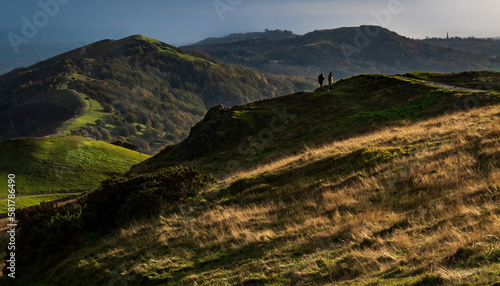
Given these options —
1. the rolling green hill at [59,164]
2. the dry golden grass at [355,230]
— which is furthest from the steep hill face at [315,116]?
the rolling green hill at [59,164]

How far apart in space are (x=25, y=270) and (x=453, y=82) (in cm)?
4527

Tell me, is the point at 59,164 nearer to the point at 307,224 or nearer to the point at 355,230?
the point at 307,224

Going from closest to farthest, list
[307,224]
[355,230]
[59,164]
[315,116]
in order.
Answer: [355,230] → [307,224] → [315,116] → [59,164]

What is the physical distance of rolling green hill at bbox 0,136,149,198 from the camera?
5984 centimetres

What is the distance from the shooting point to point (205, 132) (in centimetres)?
3941

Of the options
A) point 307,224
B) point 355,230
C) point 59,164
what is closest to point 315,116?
point 307,224

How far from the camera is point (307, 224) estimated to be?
10.4m

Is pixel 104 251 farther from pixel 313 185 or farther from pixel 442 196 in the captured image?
pixel 442 196

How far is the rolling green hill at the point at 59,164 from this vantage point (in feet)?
196

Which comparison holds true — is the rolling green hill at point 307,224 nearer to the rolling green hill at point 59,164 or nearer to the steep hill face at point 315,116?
the steep hill face at point 315,116

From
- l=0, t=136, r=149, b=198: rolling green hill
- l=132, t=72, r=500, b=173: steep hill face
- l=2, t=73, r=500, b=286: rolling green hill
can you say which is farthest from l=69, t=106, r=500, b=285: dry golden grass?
l=0, t=136, r=149, b=198: rolling green hill

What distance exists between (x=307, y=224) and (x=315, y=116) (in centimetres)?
2771

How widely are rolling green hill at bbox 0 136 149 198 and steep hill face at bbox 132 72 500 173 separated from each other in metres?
28.6

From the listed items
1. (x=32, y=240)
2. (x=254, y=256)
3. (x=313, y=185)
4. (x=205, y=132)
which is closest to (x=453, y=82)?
(x=205, y=132)
